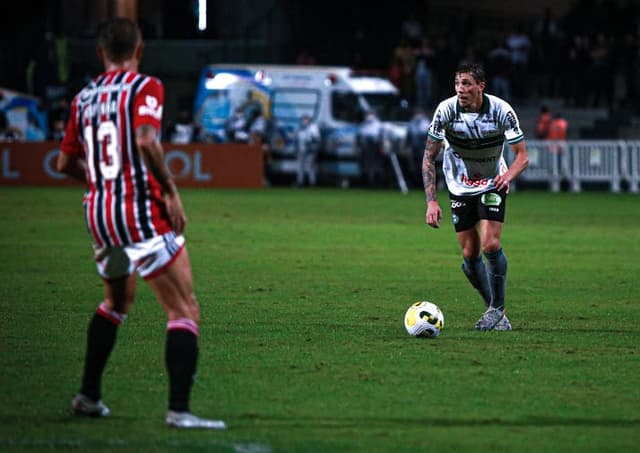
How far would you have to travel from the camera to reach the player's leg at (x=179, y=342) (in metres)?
6.56

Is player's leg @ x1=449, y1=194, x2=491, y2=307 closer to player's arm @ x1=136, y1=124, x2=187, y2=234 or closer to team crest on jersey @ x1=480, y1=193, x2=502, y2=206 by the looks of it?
team crest on jersey @ x1=480, y1=193, x2=502, y2=206

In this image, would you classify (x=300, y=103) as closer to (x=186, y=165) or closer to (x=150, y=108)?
(x=186, y=165)

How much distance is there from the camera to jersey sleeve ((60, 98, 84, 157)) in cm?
683

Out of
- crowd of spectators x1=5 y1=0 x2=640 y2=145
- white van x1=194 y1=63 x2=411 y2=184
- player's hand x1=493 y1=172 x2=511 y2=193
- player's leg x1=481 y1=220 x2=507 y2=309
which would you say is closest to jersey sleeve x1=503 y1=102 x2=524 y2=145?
player's hand x1=493 y1=172 x2=511 y2=193

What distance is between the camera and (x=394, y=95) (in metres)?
35.1

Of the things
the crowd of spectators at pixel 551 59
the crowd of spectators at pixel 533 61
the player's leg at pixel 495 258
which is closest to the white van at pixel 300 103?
the crowd of spectators at pixel 533 61

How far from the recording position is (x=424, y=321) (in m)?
9.83

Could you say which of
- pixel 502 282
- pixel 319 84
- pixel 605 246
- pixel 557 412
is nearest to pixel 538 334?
pixel 502 282

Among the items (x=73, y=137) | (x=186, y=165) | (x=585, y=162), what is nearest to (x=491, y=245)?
(x=73, y=137)

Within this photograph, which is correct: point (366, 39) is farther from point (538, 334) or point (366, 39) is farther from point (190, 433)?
point (190, 433)

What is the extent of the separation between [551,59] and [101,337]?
33353mm

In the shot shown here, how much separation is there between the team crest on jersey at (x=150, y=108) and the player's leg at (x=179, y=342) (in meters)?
0.70

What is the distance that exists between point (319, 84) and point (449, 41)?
7795mm

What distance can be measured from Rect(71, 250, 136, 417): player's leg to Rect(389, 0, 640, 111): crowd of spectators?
1205 inches
